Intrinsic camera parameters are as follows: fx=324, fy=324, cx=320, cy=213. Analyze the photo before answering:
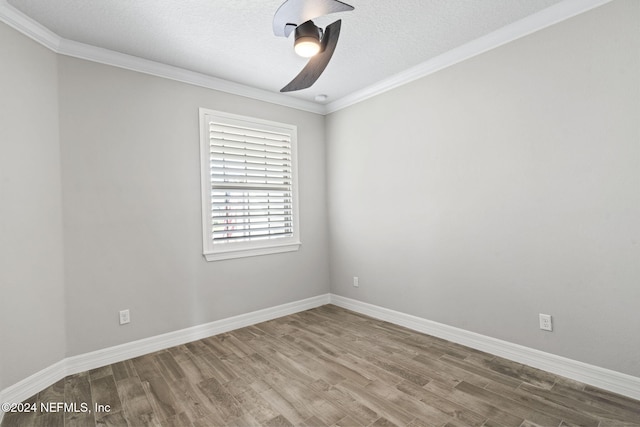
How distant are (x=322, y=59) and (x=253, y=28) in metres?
1.01

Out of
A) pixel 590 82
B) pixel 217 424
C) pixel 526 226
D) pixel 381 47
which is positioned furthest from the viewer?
pixel 381 47

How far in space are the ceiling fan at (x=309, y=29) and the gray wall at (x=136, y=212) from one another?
177 cm

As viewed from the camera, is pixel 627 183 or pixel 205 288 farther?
pixel 205 288

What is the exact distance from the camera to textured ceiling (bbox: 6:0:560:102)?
89.0 inches

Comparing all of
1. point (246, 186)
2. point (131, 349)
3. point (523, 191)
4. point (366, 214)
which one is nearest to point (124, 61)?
point (246, 186)

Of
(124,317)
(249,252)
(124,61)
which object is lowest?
(124,317)

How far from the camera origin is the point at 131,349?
2906 millimetres

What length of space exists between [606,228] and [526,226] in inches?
19.1

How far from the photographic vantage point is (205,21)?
242 cm

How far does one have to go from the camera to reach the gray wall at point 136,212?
2.68 metres

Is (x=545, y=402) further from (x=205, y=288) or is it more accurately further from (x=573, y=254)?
(x=205, y=288)

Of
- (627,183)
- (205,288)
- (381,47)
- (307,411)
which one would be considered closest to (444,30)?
(381,47)

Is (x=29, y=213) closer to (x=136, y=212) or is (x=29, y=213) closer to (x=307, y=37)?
(x=136, y=212)

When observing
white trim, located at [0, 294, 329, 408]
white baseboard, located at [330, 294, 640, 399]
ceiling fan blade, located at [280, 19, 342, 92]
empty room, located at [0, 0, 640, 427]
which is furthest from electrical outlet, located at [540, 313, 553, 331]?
white trim, located at [0, 294, 329, 408]
